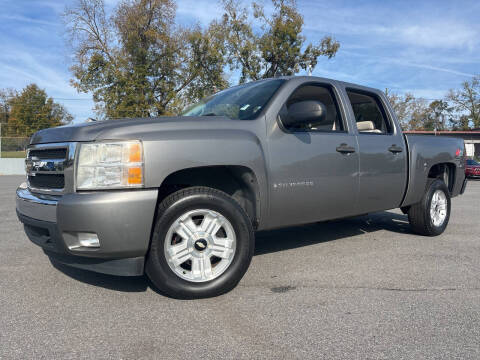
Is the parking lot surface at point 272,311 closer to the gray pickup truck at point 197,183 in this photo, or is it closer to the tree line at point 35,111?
the gray pickup truck at point 197,183

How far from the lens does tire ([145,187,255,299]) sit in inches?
113

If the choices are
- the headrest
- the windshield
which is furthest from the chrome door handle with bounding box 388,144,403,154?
the windshield

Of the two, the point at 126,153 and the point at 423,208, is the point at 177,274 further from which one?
the point at 423,208

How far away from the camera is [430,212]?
205 inches

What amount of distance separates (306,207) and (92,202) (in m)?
1.92

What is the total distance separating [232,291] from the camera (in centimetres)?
319

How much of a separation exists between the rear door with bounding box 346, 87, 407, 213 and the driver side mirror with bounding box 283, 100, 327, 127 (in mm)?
972

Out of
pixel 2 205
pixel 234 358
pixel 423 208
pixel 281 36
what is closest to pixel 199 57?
pixel 281 36

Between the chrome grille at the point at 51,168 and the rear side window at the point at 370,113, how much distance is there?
3.28 metres

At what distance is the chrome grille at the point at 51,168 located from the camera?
2.80 metres

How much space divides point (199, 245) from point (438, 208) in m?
3.88

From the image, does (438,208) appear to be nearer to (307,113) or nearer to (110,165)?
(307,113)

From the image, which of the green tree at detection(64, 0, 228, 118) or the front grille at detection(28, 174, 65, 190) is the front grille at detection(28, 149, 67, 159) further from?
the green tree at detection(64, 0, 228, 118)

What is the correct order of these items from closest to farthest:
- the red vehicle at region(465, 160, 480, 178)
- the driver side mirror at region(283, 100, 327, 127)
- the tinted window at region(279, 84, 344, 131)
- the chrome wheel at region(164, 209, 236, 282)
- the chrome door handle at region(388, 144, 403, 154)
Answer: the chrome wheel at region(164, 209, 236, 282)
the driver side mirror at region(283, 100, 327, 127)
the tinted window at region(279, 84, 344, 131)
the chrome door handle at region(388, 144, 403, 154)
the red vehicle at region(465, 160, 480, 178)
